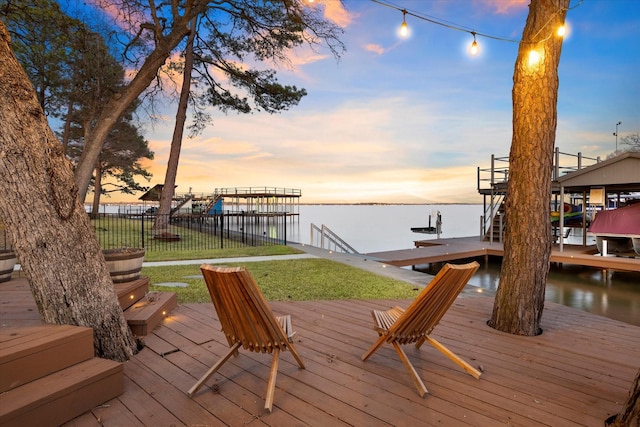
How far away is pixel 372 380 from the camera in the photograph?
8.32ft

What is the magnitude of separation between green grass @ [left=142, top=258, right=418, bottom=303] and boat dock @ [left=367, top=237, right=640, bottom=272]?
2984 millimetres

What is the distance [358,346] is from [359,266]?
4.84 metres

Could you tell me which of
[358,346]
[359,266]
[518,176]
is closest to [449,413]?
[358,346]

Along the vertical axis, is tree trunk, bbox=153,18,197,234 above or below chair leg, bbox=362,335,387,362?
above

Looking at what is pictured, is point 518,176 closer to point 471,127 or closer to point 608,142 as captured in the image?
point 471,127

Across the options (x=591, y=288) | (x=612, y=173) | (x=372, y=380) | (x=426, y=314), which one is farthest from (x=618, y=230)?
(x=372, y=380)

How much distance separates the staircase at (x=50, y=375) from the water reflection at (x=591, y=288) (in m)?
5.98

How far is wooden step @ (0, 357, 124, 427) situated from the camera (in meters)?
1.81

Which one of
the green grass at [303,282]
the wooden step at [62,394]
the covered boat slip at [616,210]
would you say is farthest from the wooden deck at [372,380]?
the covered boat slip at [616,210]

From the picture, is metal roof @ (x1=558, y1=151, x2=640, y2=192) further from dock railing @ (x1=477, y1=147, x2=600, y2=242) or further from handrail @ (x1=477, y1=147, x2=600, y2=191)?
dock railing @ (x1=477, y1=147, x2=600, y2=242)

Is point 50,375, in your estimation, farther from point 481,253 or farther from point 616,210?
point 616,210

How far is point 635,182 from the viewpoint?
10.2m

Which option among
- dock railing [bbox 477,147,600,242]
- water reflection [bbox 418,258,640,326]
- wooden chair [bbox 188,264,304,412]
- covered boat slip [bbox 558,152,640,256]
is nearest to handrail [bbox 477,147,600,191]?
dock railing [bbox 477,147,600,242]

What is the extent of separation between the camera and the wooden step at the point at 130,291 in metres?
3.39
